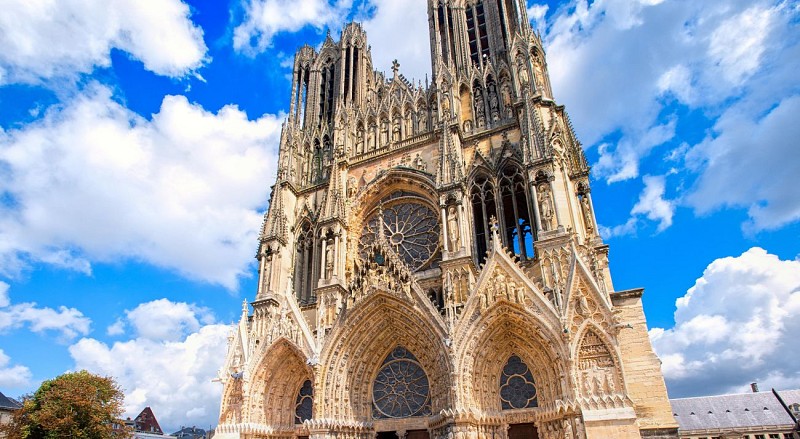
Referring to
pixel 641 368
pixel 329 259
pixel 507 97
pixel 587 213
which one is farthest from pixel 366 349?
pixel 507 97

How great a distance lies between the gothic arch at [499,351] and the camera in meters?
12.9

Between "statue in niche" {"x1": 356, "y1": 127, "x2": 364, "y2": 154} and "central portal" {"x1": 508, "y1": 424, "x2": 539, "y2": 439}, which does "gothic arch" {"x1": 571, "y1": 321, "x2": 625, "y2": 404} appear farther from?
"statue in niche" {"x1": 356, "y1": 127, "x2": 364, "y2": 154}

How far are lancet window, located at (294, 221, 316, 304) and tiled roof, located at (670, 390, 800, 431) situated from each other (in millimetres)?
27645

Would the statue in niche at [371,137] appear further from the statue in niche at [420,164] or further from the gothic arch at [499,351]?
the gothic arch at [499,351]

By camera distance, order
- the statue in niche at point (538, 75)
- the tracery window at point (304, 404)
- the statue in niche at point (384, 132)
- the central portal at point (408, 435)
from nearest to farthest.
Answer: the central portal at point (408, 435), the tracery window at point (304, 404), the statue in niche at point (538, 75), the statue in niche at point (384, 132)

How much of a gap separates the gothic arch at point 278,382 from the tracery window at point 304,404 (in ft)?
0.37

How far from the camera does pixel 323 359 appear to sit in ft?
49.7

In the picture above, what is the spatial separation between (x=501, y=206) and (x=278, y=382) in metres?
9.06

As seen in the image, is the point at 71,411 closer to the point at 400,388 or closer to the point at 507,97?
the point at 400,388

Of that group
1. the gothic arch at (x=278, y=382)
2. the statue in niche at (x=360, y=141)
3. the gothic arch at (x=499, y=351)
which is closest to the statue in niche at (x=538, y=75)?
the statue in niche at (x=360, y=141)

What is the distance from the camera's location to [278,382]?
16.2 m

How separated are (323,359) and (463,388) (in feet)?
14.4

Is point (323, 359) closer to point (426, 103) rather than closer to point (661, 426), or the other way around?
point (661, 426)

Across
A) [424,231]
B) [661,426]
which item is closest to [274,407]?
[424,231]
